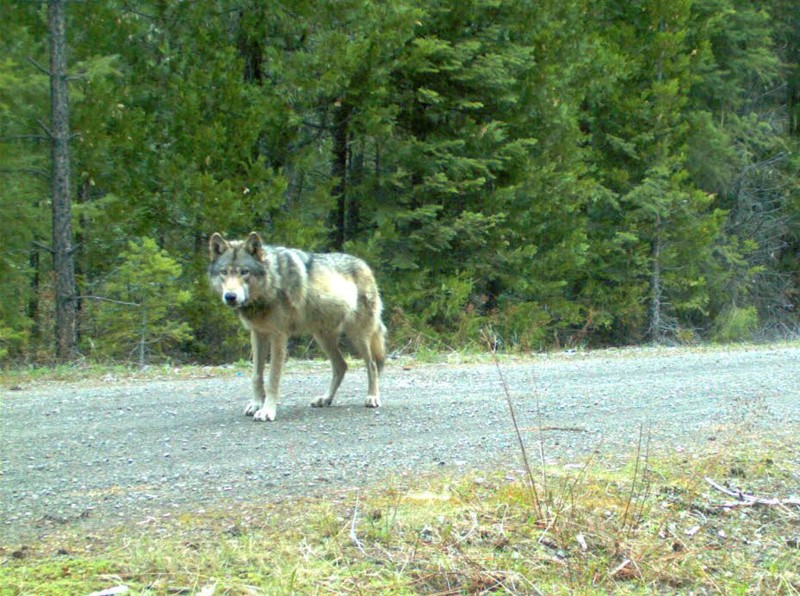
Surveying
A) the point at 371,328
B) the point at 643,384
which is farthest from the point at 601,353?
the point at 371,328

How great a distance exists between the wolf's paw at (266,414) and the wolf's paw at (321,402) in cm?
83

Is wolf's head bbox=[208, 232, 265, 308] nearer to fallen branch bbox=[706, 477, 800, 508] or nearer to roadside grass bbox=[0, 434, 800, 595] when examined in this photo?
roadside grass bbox=[0, 434, 800, 595]

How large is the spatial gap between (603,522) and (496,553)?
67 cm

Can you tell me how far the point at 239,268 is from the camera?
22.3 feet

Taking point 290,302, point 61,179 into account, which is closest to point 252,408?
point 290,302

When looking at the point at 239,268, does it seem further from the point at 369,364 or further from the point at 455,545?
the point at 455,545

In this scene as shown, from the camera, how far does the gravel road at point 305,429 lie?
462cm

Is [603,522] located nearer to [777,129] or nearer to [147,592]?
[147,592]

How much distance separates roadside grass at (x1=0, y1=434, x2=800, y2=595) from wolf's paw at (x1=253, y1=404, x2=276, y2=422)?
222 centimetres

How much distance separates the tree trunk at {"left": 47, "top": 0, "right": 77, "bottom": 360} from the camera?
13000mm

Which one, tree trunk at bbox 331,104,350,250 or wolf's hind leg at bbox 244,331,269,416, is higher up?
tree trunk at bbox 331,104,350,250

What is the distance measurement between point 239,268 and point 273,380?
0.99m

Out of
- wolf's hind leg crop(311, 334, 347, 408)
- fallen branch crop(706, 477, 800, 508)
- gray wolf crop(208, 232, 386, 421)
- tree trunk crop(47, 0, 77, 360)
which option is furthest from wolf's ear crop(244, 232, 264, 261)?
tree trunk crop(47, 0, 77, 360)

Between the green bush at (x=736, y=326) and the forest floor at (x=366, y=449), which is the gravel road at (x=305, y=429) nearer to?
the forest floor at (x=366, y=449)
